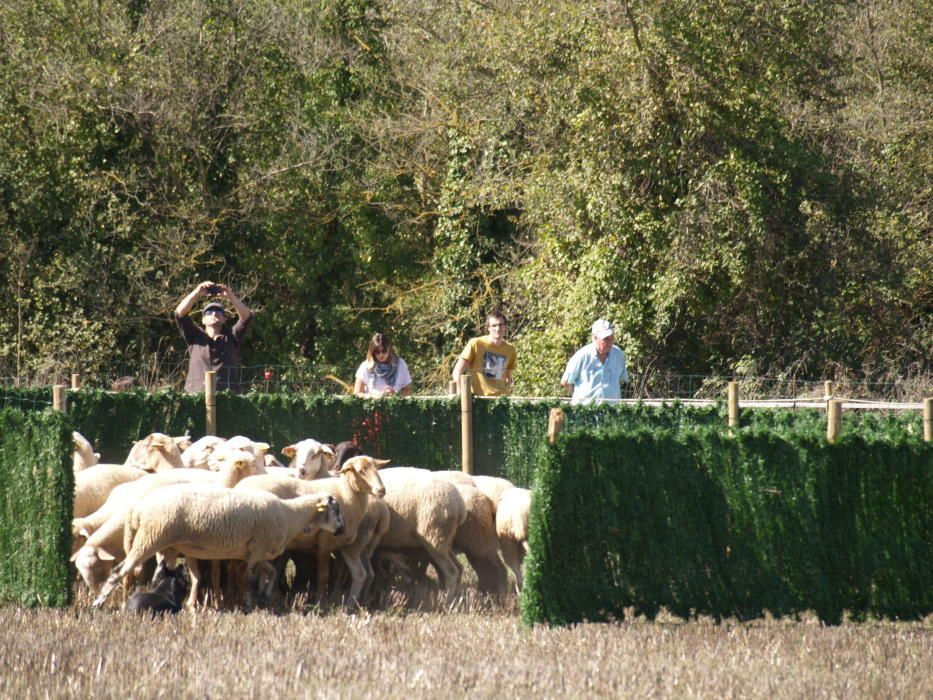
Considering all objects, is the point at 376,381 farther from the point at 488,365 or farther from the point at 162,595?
the point at 162,595

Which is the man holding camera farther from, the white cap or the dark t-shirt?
the white cap

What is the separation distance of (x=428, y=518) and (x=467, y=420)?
138 inches

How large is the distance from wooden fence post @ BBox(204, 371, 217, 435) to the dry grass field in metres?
5.27

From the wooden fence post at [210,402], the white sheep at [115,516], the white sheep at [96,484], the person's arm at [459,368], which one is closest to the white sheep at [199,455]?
the white sheep at [96,484]

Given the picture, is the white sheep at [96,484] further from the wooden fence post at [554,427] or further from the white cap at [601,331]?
the white cap at [601,331]

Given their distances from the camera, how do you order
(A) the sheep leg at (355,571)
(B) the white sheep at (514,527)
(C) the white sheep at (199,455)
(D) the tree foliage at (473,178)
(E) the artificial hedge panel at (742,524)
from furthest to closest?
1. (D) the tree foliage at (473,178)
2. (C) the white sheep at (199,455)
3. (B) the white sheep at (514,527)
4. (A) the sheep leg at (355,571)
5. (E) the artificial hedge panel at (742,524)

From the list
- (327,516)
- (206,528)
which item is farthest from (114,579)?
(327,516)

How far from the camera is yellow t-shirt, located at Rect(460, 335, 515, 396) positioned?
Answer: 539 inches

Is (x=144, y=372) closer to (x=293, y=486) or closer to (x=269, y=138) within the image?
(x=269, y=138)

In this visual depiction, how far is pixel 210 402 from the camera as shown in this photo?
1353 cm

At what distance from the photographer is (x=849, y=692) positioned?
6172 millimetres

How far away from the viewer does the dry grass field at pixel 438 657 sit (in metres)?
6.20

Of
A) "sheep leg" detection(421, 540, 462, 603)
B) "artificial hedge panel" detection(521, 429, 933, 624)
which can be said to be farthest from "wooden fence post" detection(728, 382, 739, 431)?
"artificial hedge panel" detection(521, 429, 933, 624)

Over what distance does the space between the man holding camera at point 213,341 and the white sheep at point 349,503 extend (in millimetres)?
4214
